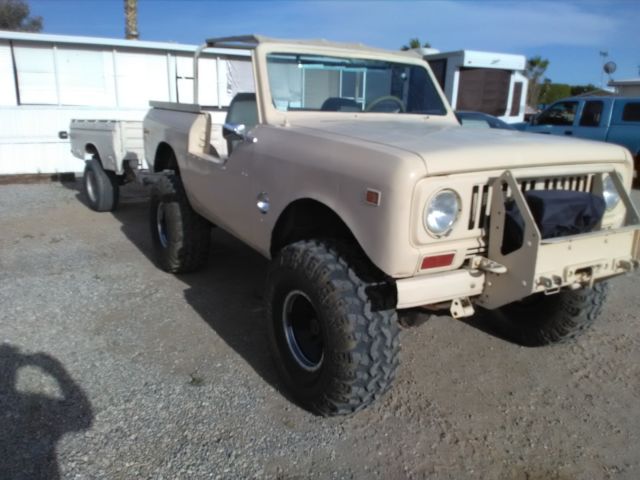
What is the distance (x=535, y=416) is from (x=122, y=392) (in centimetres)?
231

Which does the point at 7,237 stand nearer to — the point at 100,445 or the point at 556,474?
the point at 100,445

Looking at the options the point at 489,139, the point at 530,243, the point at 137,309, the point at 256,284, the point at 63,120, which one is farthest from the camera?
the point at 63,120

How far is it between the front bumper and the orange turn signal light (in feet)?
0.14

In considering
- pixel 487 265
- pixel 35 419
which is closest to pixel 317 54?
pixel 487 265

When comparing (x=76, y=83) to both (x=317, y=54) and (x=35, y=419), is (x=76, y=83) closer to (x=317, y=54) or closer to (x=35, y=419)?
(x=317, y=54)

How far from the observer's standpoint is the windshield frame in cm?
338

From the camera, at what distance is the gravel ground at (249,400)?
2463 mm

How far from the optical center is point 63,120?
10703mm

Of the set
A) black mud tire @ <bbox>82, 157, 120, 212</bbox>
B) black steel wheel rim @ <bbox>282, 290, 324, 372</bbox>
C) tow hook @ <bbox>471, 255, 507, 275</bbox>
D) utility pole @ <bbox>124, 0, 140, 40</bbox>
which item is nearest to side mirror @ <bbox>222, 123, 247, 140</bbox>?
black steel wheel rim @ <bbox>282, 290, 324, 372</bbox>

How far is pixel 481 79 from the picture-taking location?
15.4 metres

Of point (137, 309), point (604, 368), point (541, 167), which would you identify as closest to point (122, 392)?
point (137, 309)

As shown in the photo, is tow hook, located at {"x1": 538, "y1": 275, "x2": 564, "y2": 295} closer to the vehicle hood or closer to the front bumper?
the front bumper

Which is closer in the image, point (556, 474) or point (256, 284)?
point (556, 474)

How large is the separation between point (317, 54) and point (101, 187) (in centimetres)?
470
